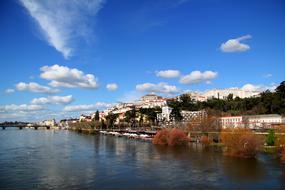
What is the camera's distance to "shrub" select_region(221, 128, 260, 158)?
3878 cm

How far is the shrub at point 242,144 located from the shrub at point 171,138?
1695cm

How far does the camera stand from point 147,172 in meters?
29.7

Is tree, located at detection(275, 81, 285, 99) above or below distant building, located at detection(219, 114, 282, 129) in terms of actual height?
above

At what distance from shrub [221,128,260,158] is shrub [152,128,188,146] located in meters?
16.9

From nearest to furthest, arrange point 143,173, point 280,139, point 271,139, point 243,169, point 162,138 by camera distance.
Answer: point 143,173, point 243,169, point 280,139, point 271,139, point 162,138

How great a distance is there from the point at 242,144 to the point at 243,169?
8994 mm

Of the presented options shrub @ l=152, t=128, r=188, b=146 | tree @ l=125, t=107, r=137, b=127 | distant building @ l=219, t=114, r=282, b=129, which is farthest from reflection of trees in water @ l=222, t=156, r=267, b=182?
tree @ l=125, t=107, r=137, b=127

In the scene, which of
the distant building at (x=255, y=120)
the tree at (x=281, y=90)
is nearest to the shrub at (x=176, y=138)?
the distant building at (x=255, y=120)

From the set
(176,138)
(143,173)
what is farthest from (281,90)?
Result: (143,173)

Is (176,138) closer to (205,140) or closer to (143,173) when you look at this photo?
(205,140)

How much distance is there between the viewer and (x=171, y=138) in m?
58.7

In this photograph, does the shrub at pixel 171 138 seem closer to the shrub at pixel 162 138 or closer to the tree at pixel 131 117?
the shrub at pixel 162 138

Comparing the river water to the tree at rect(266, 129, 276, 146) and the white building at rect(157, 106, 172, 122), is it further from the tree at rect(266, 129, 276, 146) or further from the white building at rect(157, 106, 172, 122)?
the white building at rect(157, 106, 172, 122)

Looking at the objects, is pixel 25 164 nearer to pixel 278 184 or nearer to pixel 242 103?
pixel 278 184
